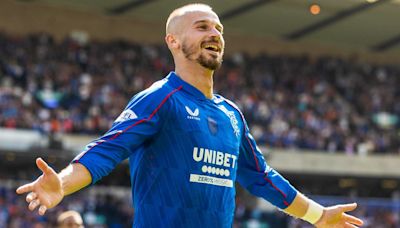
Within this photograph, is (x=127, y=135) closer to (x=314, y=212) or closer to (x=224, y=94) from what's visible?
(x=314, y=212)

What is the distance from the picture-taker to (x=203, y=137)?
466 centimetres

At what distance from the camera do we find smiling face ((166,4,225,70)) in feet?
15.6

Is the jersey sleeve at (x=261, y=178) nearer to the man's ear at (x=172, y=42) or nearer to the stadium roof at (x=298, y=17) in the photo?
the man's ear at (x=172, y=42)

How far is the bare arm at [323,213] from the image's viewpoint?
5.19 metres

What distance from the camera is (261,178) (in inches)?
204

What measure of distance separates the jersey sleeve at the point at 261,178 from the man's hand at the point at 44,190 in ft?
4.78

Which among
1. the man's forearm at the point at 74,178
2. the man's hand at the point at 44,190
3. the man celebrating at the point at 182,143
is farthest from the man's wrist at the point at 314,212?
the man's hand at the point at 44,190

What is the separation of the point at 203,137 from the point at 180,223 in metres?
0.44

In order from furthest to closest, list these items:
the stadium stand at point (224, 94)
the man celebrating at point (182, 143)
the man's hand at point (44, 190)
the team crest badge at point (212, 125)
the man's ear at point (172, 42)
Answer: the stadium stand at point (224, 94) → the man's ear at point (172, 42) → the team crest badge at point (212, 125) → the man celebrating at point (182, 143) → the man's hand at point (44, 190)

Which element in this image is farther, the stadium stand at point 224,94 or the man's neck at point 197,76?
the stadium stand at point 224,94

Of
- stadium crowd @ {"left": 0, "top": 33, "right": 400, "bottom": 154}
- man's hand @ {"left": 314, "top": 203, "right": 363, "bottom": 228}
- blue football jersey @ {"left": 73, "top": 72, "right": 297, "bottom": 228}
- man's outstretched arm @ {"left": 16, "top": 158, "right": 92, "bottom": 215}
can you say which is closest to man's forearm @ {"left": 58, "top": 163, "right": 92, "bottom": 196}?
man's outstretched arm @ {"left": 16, "top": 158, "right": 92, "bottom": 215}

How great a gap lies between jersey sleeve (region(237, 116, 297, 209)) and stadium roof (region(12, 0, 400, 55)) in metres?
23.1

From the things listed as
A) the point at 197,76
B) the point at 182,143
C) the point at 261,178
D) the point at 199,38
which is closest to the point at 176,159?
the point at 182,143

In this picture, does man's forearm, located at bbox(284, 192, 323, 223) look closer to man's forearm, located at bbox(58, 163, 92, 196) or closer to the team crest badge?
the team crest badge
